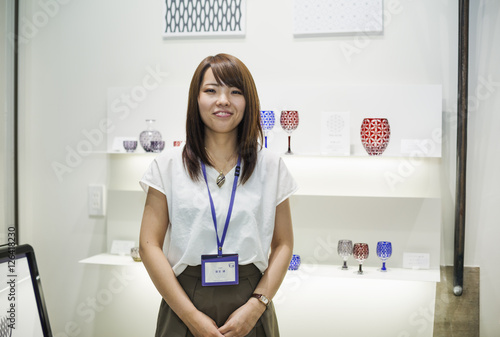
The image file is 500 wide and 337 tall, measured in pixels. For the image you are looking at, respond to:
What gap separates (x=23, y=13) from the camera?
295 centimetres

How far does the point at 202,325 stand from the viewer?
1558mm

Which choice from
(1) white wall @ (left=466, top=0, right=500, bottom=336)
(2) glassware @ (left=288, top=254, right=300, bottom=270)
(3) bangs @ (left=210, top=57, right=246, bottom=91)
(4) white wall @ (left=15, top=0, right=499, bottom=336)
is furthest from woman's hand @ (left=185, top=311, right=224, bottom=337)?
(1) white wall @ (left=466, top=0, right=500, bottom=336)

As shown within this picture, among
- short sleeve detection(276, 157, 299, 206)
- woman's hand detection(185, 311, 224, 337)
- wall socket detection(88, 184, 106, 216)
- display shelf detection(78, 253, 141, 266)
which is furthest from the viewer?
wall socket detection(88, 184, 106, 216)

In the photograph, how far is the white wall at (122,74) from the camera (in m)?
2.56

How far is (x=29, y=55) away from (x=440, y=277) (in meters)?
2.49

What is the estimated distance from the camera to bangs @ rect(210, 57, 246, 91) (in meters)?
1.65

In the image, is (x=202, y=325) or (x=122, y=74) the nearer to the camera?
(x=202, y=325)

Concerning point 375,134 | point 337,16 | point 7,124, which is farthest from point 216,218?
point 7,124

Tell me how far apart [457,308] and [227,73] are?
170cm

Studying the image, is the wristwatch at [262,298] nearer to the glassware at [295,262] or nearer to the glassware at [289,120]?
the glassware at [295,262]

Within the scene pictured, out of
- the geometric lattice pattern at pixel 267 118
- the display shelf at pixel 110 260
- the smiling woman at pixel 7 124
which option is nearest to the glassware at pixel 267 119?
the geometric lattice pattern at pixel 267 118

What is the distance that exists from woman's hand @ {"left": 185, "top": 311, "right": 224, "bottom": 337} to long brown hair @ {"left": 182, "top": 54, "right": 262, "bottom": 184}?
42 centimetres

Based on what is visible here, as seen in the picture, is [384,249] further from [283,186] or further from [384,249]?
[283,186]

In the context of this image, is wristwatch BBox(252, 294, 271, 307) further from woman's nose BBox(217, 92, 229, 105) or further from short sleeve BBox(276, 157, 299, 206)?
woman's nose BBox(217, 92, 229, 105)
